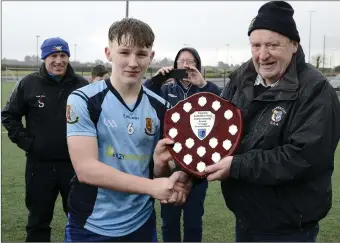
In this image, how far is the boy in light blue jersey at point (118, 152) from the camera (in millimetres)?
2301

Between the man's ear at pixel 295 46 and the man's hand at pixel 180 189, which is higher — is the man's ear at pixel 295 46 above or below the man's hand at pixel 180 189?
above

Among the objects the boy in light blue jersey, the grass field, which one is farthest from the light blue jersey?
the grass field

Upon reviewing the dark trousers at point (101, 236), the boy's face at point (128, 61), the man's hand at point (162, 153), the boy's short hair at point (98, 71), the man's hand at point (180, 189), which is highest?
the boy's short hair at point (98, 71)

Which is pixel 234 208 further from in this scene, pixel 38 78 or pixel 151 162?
pixel 38 78

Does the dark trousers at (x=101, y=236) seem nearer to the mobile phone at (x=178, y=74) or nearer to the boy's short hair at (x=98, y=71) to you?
the mobile phone at (x=178, y=74)

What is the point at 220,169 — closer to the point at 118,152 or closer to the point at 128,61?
the point at 118,152

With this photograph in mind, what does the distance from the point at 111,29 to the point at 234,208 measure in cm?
123

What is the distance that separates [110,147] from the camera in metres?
2.39

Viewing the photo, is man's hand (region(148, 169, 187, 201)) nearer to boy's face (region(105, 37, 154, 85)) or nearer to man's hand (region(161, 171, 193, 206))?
man's hand (region(161, 171, 193, 206))

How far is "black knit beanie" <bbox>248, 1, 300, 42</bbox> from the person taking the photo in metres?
2.50

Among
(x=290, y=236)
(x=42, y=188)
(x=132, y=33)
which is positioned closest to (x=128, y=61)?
(x=132, y=33)

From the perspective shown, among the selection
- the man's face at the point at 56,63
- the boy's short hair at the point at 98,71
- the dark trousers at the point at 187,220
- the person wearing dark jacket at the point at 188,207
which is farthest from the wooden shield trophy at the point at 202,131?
the boy's short hair at the point at 98,71

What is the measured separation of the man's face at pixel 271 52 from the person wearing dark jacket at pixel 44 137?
109 inches

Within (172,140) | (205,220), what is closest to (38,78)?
(205,220)
